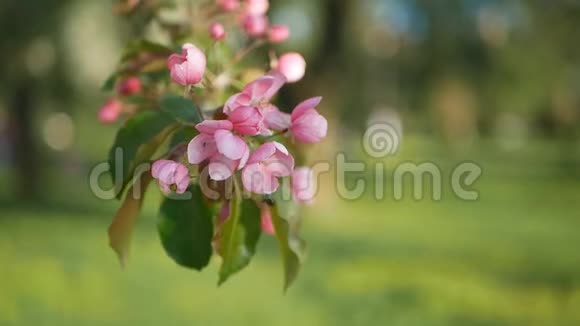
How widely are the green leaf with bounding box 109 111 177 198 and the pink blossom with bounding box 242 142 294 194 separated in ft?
0.62

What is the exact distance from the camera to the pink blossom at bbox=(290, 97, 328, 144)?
0.95 meters

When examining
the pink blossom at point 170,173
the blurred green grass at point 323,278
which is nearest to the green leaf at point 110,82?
the pink blossom at point 170,173

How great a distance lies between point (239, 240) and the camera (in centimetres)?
105

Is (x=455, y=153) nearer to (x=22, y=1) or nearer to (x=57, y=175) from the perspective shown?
(x=57, y=175)

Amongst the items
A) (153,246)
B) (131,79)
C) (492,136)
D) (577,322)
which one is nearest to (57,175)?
(153,246)

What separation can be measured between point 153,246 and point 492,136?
31431 mm

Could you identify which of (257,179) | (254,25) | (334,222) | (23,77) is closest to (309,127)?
(257,179)

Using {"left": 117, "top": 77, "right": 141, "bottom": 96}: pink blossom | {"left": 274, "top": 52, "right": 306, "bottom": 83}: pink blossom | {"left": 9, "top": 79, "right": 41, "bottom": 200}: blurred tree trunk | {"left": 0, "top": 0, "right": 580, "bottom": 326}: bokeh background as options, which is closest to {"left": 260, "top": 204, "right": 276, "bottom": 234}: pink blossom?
{"left": 274, "top": 52, "right": 306, "bottom": 83}: pink blossom

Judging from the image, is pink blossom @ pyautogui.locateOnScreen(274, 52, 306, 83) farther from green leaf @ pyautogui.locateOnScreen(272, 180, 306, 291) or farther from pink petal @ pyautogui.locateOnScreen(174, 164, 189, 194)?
pink petal @ pyautogui.locateOnScreen(174, 164, 189, 194)

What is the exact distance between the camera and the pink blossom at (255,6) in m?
1.33

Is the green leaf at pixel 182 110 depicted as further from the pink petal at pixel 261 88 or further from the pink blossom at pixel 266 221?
the pink blossom at pixel 266 221

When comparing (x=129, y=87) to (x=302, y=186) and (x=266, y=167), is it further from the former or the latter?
(x=266, y=167)

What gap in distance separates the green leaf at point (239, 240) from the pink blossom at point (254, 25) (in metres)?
0.40

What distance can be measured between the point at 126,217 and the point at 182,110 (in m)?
0.18
